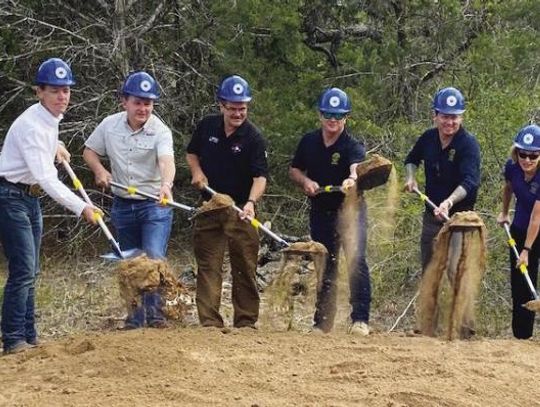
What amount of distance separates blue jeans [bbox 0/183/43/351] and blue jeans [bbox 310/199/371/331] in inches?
87.3

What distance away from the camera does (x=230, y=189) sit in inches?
278

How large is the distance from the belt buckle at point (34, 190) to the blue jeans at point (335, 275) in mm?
2174

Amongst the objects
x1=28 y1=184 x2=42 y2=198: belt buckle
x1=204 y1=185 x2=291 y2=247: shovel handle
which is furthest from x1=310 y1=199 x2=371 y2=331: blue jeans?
x1=28 y1=184 x2=42 y2=198: belt buckle

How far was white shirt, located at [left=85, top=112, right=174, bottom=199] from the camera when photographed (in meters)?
6.71

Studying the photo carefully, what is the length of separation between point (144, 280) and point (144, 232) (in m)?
0.42

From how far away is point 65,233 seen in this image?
40.3ft

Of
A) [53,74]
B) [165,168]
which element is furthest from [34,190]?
[165,168]

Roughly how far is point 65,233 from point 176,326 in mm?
5804

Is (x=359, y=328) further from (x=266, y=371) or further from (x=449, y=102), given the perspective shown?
(x=449, y=102)

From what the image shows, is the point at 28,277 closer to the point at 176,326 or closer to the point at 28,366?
the point at 28,366

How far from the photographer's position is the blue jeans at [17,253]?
20.3 feet

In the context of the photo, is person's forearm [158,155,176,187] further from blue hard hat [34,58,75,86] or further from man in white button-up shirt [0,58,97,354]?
blue hard hat [34,58,75,86]

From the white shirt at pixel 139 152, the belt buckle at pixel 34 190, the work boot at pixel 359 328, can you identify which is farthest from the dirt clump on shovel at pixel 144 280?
the work boot at pixel 359 328

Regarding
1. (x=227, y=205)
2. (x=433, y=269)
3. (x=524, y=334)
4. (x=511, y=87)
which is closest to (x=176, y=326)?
(x=227, y=205)
